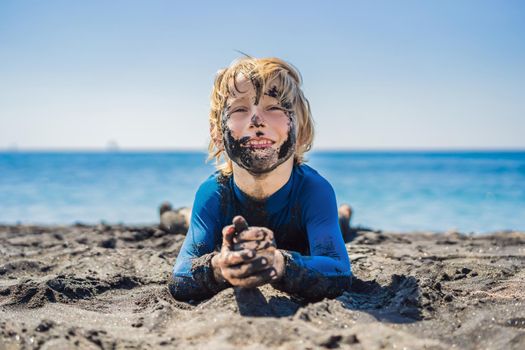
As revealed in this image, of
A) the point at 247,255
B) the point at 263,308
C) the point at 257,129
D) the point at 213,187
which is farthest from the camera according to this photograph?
the point at 213,187

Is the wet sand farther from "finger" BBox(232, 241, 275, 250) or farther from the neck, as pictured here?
the neck

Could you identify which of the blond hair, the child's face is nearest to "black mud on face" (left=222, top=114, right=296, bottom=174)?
the child's face

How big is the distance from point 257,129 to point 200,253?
2.65 feet

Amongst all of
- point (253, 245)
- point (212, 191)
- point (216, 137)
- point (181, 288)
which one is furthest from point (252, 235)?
point (216, 137)

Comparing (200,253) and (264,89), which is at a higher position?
(264,89)

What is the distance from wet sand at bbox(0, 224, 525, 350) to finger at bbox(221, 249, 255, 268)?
233 mm

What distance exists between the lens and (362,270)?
11.4 ft

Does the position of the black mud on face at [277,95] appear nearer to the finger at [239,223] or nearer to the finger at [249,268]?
the finger at [239,223]

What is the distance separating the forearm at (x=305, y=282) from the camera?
2395 mm

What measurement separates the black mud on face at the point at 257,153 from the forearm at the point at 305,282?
584 mm

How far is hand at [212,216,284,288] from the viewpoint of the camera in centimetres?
218

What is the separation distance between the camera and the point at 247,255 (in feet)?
7.07

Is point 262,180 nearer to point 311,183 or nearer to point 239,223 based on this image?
point 311,183

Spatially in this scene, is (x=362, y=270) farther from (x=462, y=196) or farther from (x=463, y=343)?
(x=462, y=196)
